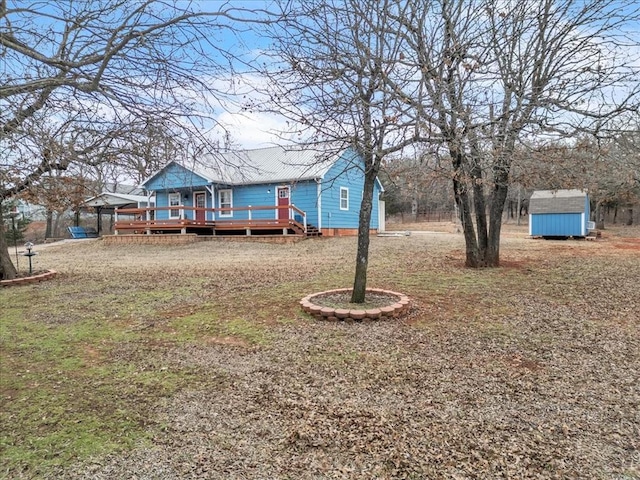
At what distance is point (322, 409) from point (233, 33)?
2492 millimetres

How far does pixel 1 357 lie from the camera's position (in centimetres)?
386

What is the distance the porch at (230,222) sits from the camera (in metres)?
16.7

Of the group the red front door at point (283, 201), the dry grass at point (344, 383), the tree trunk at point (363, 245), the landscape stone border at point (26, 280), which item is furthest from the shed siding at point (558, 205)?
the landscape stone border at point (26, 280)

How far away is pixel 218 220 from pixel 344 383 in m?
16.6

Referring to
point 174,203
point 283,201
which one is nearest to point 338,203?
point 283,201

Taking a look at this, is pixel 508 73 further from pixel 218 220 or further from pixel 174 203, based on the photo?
pixel 174 203

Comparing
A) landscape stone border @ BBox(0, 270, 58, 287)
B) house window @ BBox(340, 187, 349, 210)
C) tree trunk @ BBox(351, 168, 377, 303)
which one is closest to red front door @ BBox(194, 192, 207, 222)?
house window @ BBox(340, 187, 349, 210)

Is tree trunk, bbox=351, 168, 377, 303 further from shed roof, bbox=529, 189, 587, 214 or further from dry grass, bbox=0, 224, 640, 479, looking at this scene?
shed roof, bbox=529, 189, 587, 214

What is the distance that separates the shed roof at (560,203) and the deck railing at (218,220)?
423 inches

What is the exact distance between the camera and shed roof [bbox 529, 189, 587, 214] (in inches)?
691

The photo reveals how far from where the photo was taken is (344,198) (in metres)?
19.1

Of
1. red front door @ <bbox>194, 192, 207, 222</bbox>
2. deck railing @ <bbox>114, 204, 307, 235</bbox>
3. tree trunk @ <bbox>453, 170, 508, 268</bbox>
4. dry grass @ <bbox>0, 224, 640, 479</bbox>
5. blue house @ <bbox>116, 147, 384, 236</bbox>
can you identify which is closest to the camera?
dry grass @ <bbox>0, 224, 640, 479</bbox>

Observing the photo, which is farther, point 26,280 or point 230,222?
point 230,222

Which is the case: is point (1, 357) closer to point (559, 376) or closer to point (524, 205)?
point (559, 376)
